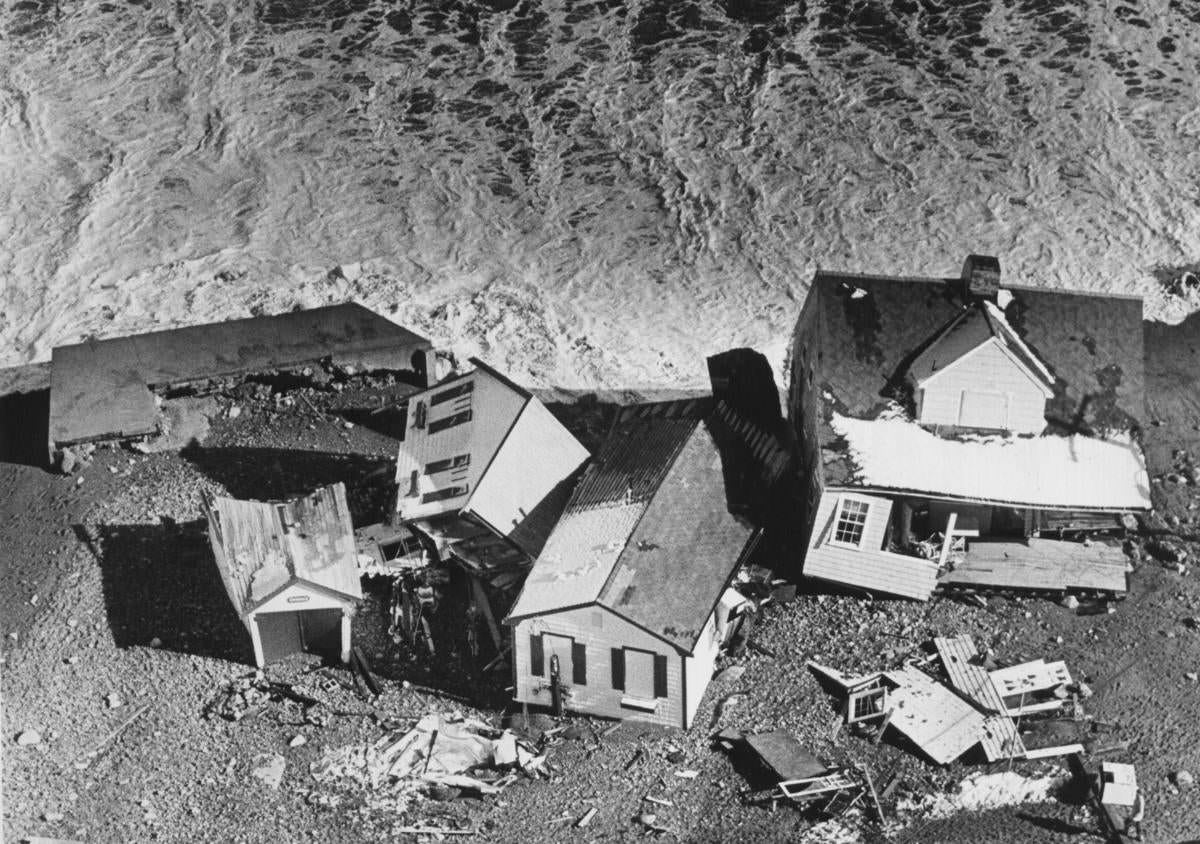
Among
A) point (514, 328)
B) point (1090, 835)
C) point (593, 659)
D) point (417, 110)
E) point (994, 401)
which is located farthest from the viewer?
point (417, 110)

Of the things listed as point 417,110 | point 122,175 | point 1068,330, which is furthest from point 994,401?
point 122,175

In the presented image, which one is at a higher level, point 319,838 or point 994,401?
point 994,401

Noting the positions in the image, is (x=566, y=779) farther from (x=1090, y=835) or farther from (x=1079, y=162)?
(x=1079, y=162)

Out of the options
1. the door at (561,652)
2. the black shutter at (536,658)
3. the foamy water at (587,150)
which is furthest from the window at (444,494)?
the foamy water at (587,150)

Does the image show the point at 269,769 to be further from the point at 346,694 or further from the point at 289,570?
the point at 289,570

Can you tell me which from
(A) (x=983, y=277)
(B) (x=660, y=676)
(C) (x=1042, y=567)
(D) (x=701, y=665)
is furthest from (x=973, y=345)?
(B) (x=660, y=676)

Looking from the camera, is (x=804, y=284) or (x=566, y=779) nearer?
(x=566, y=779)

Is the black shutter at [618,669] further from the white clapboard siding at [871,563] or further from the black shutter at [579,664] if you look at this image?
the white clapboard siding at [871,563]

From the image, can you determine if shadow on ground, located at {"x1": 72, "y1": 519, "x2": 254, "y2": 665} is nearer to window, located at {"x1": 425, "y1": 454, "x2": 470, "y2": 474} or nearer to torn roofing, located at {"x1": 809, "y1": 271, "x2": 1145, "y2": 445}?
window, located at {"x1": 425, "y1": 454, "x2": 470, "y2": 474}

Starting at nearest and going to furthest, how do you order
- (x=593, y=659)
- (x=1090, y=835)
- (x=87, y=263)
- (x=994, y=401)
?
1. (x=1090, y=835)
2. (x=593, y=659)
3. (x=994, y=401)
4. (x=87, y=263)
